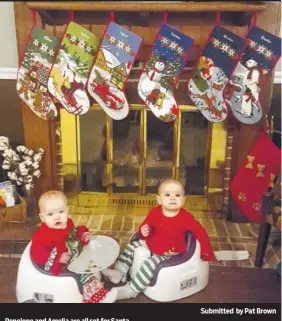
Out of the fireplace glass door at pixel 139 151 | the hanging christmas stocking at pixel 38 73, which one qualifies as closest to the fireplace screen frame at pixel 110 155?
the fireplace glass door at pixel 139 151

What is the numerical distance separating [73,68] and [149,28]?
1.06 ft

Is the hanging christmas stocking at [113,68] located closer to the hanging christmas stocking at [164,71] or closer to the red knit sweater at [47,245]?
the hanging christmas stocking at [164,71]

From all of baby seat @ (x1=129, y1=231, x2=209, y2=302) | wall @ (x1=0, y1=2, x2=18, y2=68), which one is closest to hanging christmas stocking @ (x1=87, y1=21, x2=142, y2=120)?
wall @ (x1=0, y1=2, x2=18, y2=68)

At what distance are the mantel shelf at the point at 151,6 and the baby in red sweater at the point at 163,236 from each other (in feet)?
1.83

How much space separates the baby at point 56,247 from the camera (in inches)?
56.2

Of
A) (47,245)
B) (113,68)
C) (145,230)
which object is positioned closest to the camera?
(47,245)

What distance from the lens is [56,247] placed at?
1456 millimetres

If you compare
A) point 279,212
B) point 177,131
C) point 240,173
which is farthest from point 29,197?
point 279,212

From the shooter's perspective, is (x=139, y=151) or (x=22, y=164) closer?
(x=22, y=164)

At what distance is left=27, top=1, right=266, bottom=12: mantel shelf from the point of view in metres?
1.42

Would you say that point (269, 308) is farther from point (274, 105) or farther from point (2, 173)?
point (2, 173)

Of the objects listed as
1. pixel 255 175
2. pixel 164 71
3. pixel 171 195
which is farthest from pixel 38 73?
pixel 255 175

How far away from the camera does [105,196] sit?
209 centimetres

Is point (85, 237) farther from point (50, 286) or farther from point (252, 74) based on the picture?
point (252, 74)
